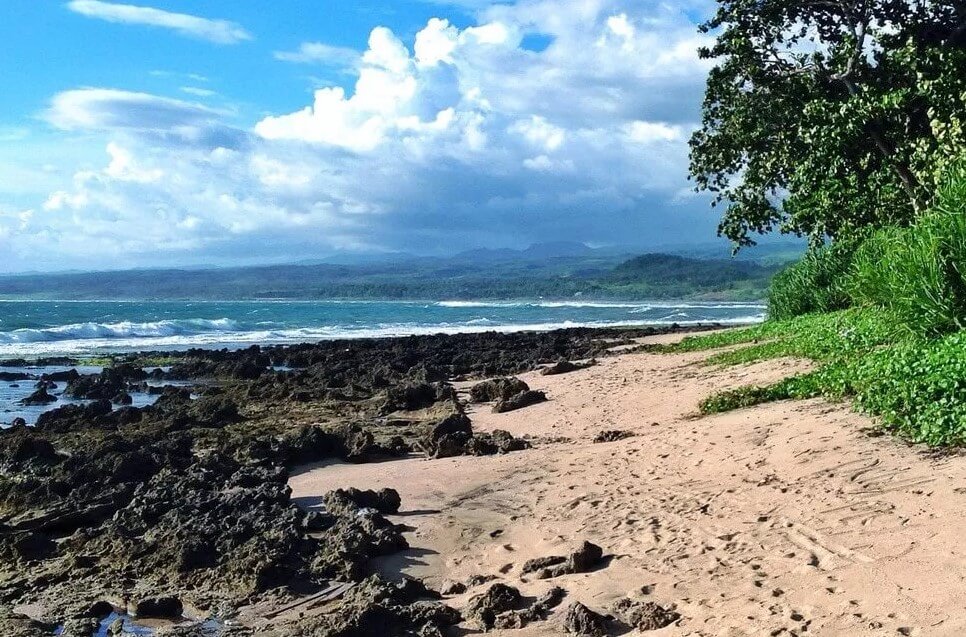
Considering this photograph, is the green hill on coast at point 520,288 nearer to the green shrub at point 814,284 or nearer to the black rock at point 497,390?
the green shrub at point 814,284

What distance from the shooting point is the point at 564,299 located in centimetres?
10769

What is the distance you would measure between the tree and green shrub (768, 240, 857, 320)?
860 mm

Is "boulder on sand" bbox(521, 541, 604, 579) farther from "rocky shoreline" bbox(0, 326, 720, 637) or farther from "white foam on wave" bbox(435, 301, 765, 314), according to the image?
"white foam on wave" bbox(435, 301, 765, 314)

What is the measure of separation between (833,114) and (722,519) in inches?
457

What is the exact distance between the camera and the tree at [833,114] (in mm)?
14945

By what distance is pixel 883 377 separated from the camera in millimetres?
7590

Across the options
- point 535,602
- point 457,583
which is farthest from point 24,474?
point 535,602

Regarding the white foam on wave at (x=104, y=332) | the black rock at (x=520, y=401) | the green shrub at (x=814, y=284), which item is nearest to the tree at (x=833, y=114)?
the green shrub at (x=814, y=284)

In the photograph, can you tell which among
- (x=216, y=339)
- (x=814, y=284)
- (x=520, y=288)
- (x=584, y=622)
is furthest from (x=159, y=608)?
(x=520, y=288)

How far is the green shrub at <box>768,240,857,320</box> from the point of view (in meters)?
18.4

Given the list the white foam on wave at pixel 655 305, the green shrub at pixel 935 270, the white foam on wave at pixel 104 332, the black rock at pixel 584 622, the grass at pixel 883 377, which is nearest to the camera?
the black rock at pixel 584 622

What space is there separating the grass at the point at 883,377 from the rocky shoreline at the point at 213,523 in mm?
2715

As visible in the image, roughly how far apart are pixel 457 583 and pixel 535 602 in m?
0.77

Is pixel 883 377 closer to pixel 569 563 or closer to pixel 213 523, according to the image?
pixel 569 563
